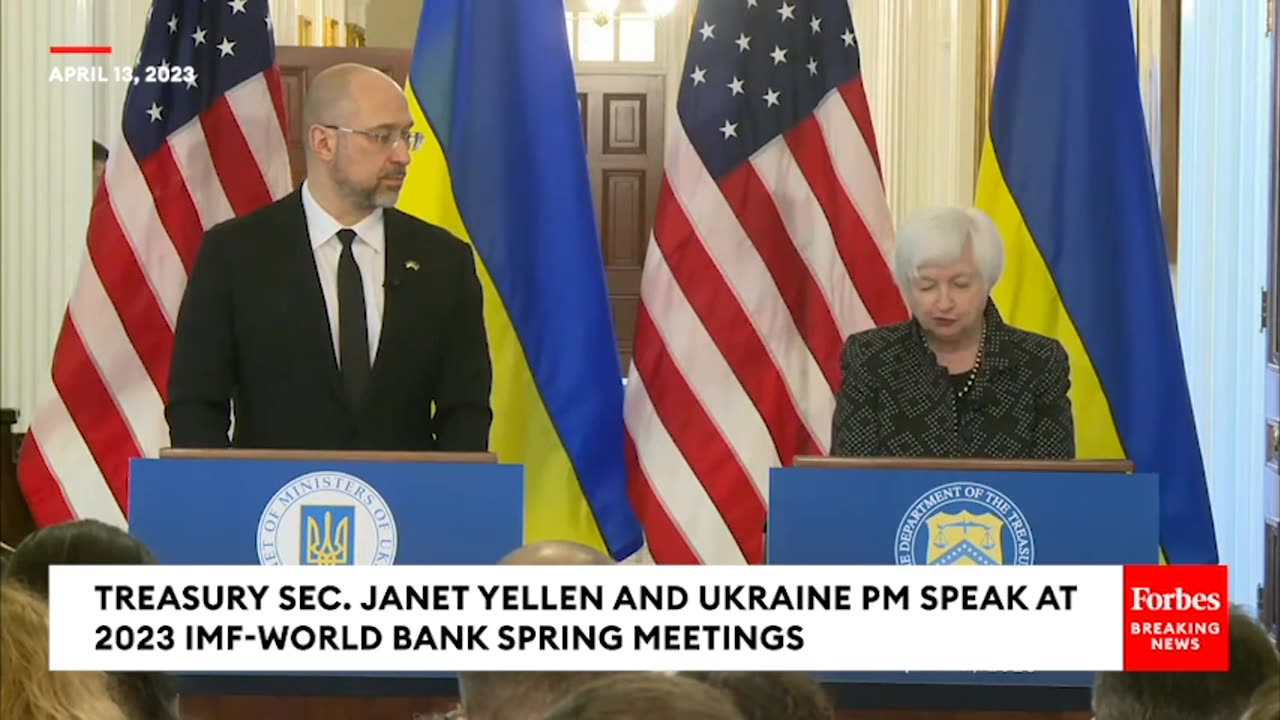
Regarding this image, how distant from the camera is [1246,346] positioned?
6.18m

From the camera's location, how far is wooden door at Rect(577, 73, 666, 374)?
16.3 m

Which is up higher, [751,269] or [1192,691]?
[751,269]

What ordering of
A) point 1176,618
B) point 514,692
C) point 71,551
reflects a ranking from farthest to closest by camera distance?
point 1176,618 < point 71,551 < point 514,692

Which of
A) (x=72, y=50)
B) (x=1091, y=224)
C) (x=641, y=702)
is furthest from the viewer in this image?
(x=72, y=50)

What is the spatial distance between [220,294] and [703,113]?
1649 millimetres

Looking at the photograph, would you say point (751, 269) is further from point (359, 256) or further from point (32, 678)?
point (32, 678)

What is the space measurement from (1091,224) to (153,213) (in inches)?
106

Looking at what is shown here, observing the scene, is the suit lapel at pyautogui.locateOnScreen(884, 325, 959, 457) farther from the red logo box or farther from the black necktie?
the black necktie

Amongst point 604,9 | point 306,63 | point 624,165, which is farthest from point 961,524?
point 604,9

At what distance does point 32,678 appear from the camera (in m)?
1.77

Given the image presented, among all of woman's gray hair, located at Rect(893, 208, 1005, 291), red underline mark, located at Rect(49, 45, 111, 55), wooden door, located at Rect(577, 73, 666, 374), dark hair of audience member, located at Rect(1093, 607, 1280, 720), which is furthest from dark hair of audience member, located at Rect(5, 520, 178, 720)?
wooden door, located at Rect(577, 73, 666, 374)

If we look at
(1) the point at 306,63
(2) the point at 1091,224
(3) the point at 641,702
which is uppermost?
(1) the point at 306,63

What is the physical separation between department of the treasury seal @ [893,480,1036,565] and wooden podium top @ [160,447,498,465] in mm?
786

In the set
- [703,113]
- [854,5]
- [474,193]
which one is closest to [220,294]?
[474,193]
